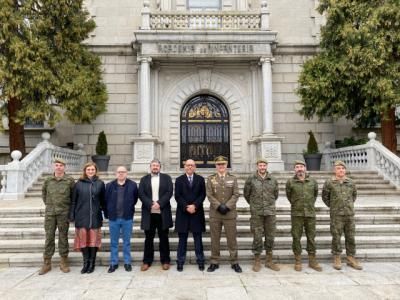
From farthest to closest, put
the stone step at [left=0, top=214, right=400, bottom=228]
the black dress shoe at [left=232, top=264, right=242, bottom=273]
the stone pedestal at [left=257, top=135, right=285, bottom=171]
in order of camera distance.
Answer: the stone pedestal at [left=257, top=135, right=285, bottom=171], the stone step at [left=0, top=214, right=400, bottom=228], the black dress shoe at [left=232, top=264, right=242, bottom=273]

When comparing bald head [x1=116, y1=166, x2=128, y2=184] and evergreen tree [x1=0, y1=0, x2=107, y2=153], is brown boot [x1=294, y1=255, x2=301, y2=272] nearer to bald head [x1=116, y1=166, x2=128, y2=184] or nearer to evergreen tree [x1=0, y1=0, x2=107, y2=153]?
bald head [x1=116, y1=166, x2=128, y2=184]

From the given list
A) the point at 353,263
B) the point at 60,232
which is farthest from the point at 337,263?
the point at 60,232

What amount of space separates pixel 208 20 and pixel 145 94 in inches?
171

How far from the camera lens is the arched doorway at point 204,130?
49.7 ft

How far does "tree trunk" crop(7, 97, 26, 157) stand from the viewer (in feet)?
38.6

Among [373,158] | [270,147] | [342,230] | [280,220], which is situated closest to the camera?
[342,230]

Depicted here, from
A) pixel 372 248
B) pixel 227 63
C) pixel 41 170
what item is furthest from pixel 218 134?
pixel 372 248

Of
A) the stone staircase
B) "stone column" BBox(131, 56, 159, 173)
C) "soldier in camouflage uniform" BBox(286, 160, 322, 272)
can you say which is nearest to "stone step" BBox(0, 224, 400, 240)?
the stone staircase

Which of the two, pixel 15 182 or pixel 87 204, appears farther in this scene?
pixel 15 182

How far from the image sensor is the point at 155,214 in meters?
5.70

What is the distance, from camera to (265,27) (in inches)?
553

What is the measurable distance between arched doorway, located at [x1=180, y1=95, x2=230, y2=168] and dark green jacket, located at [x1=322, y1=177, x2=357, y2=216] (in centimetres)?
925

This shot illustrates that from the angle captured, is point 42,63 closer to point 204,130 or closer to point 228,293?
point 204,130

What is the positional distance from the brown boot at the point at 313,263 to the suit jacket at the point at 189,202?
1.94 meters
